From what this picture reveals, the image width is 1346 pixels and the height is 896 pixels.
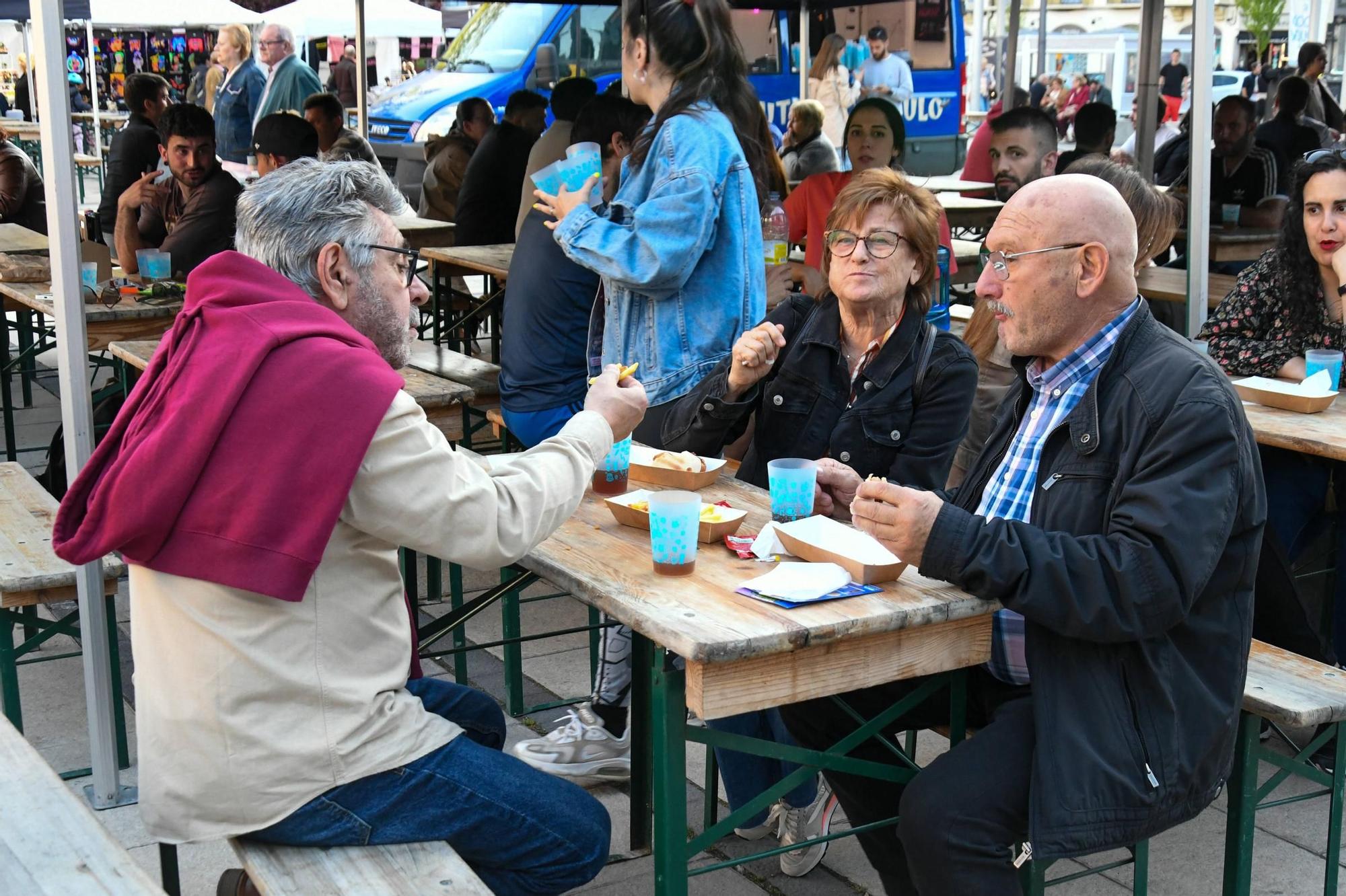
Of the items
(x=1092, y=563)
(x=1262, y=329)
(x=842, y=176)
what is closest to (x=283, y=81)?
(x=842, y=176)

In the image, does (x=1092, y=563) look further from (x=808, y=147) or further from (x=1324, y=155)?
(x=808, y=147)

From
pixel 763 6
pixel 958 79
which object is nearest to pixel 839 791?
pixel 763 6

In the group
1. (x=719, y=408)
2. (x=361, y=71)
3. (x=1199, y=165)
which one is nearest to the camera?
(x=719, y=408)

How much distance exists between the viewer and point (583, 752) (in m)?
3.51

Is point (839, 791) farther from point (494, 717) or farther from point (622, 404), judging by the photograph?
point (622, 404)

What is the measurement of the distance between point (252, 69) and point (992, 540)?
9720mm

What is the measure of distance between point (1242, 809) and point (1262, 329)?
72.7 inches

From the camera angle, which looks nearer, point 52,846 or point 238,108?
point 52,846

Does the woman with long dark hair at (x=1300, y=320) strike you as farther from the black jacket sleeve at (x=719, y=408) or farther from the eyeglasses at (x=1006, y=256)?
the eyeglasses at (x=1006, y=256)

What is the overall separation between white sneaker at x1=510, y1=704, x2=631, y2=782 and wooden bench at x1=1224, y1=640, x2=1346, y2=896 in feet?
4.91

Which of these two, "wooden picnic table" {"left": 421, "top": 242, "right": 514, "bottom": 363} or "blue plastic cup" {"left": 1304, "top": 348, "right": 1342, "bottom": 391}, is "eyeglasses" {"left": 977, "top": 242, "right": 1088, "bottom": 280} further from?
"wooden picnic table" {"left": 421, "top": 242, "right": 514, "bottom": 363}

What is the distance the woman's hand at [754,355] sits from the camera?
9.61 feet

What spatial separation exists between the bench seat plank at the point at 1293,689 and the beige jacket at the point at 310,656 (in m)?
1.38

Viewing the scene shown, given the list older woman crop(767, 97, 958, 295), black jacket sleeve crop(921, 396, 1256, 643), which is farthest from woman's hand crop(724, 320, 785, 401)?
older woman crop(767, 97, 958, 295)
